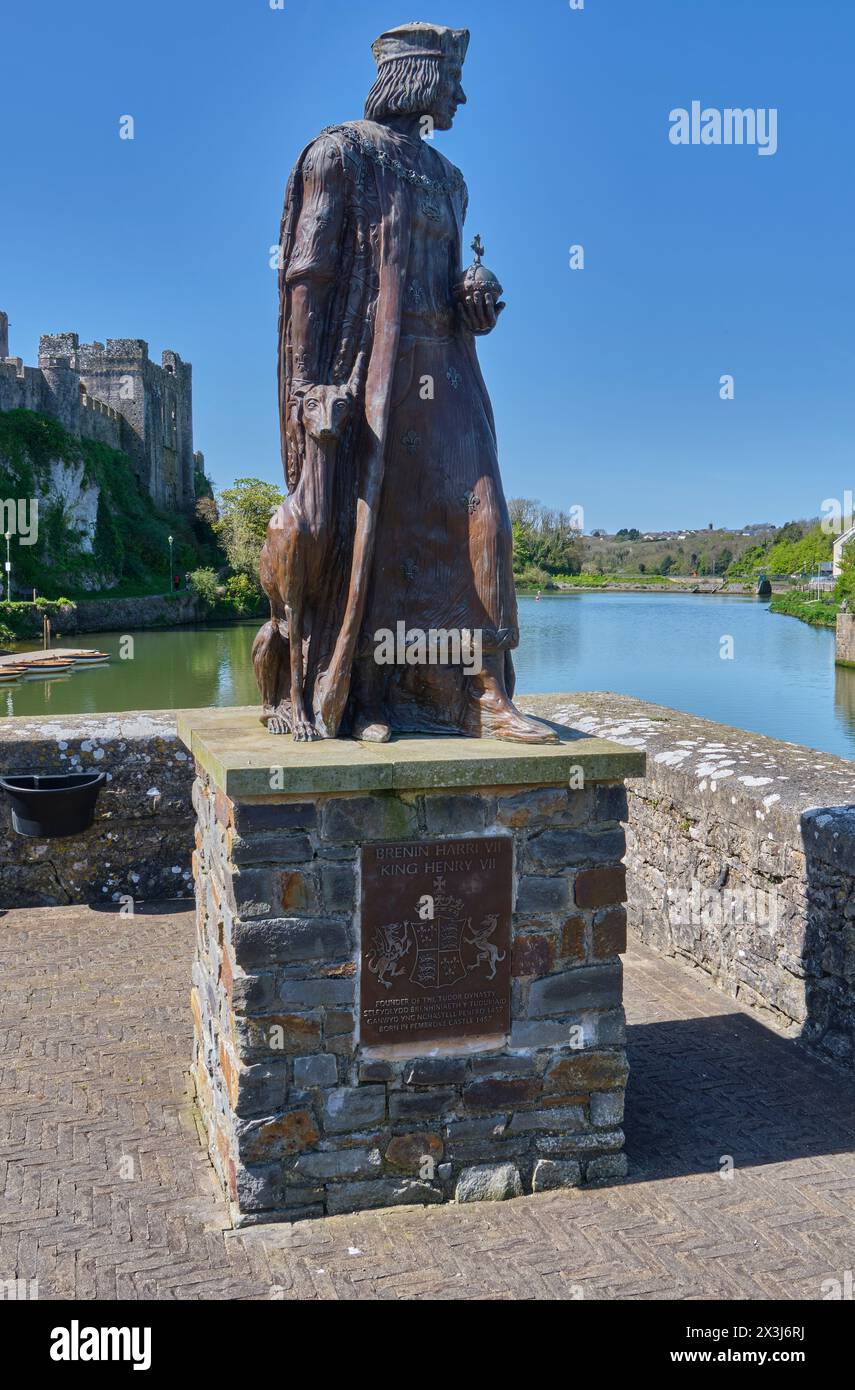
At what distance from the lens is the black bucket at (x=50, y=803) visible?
6773mm

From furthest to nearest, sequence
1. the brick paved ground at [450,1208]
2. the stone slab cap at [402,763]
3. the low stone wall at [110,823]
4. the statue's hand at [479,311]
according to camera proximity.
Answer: the low stone wall at [110,823]
the statue's hand at [479,311]
the stone slab cap at [402,763]
the brick paved ground at [450,1208]

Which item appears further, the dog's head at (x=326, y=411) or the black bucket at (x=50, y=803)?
the black bucket at (x=50, y=803)

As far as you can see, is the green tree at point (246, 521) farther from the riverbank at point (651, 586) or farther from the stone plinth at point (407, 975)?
the stone plinth at point (407, 975)

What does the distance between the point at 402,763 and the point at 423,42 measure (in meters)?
2.80

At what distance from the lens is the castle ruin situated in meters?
53.3

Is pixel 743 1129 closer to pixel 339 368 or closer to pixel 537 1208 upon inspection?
pixel 537 1208

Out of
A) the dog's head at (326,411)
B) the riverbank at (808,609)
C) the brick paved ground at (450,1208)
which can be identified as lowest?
the brick paved ground at (450,1208)

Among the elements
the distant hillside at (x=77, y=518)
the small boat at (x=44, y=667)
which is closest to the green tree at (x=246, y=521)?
the distant hillside at (x=77, y=518)

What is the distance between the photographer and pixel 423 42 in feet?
13.9

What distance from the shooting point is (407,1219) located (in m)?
3.78

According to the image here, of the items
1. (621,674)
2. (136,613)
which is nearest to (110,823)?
(621,674)

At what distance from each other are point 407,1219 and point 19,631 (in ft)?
134

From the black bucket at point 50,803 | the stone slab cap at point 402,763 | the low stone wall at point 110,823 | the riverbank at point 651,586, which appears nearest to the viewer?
the stone slab cap at point 402,763

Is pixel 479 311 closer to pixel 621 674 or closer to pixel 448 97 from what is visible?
pixel 448 97
